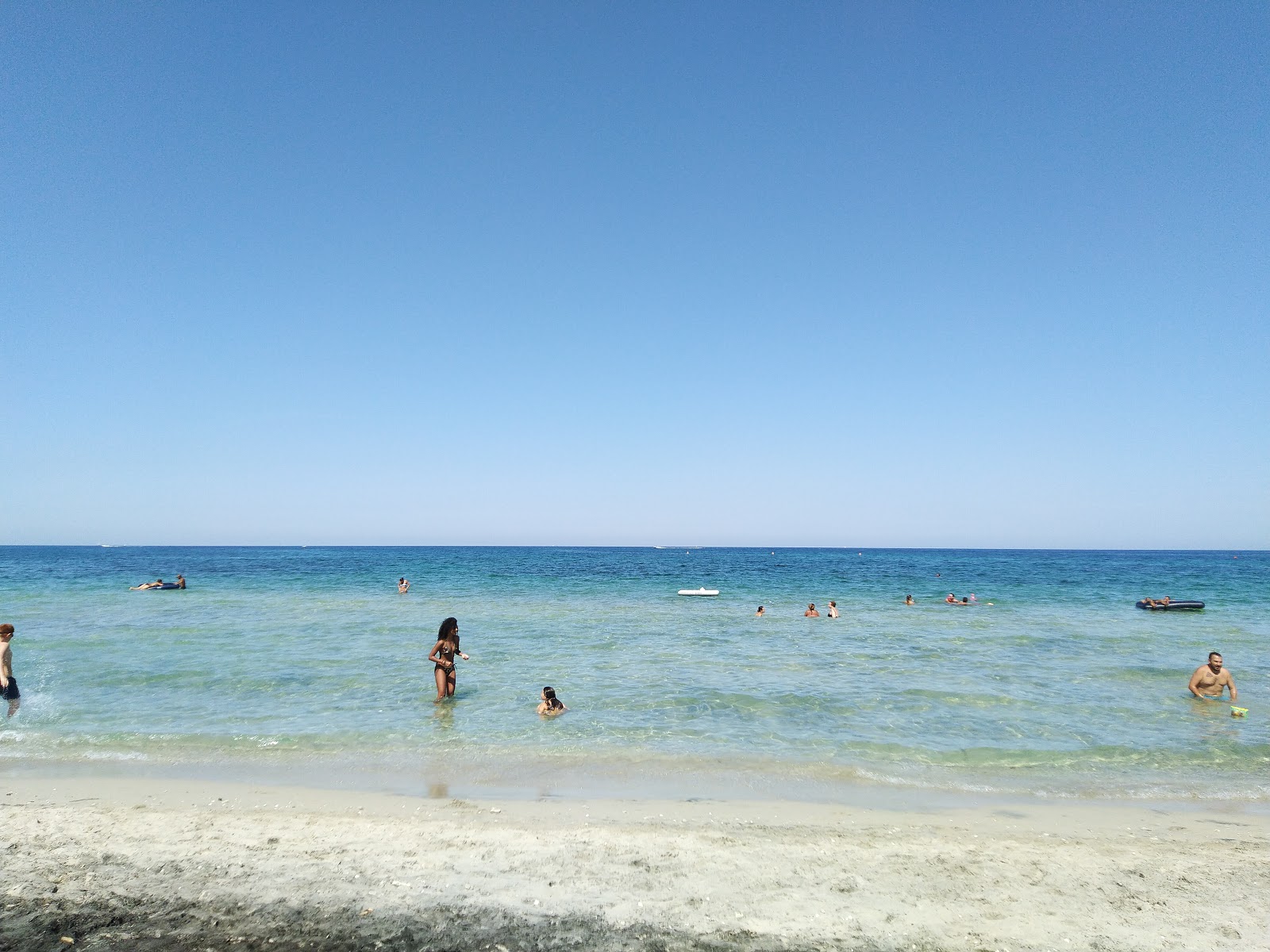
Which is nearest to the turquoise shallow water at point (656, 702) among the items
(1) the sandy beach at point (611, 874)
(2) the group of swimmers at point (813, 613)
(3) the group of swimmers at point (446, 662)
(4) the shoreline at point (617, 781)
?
(4) the shoreline at point (617, 781)

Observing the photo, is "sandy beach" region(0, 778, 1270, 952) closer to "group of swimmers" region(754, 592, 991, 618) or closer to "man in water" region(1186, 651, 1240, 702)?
"man in water" region(1186, 651, 1240, 702)

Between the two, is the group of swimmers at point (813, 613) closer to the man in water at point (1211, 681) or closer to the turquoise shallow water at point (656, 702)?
the turquoise shallow water at point (656, 702)

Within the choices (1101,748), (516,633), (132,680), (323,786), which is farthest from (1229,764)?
(132,680)

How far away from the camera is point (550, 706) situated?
13359 mm

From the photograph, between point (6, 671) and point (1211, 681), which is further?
point (1211, 681)

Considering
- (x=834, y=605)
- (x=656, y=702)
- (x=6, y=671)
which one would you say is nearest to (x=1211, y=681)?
(x=656, y=702)

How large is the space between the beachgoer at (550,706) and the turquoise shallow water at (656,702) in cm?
30

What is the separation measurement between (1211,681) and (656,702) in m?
12.2

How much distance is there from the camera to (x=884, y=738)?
11930 millimetres

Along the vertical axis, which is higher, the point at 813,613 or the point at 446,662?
the point at 446,662

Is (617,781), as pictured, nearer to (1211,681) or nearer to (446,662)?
(446,662)

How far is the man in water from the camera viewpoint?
582 inches

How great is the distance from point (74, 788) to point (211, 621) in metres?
21.3

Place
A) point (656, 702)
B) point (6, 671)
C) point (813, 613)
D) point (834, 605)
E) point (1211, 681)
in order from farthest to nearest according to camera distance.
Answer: point (834, 605), point (813, 613), point (1211, 681), point (656, 702), point (6, 671)
